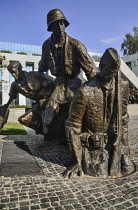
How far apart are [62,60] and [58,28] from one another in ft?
2.16

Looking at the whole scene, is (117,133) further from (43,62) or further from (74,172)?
(43,62)

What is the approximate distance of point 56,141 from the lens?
5.20 m

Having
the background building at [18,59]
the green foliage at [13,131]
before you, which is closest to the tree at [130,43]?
the background building at [18,59]

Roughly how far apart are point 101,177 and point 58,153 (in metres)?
1.53

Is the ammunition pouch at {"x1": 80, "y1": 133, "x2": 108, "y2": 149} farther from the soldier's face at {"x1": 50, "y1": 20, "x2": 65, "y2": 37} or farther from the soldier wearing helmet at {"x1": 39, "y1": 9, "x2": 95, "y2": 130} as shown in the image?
the soldier's face at {"x1": 50, "y1": 20, "x2": 65, "y2": 37}

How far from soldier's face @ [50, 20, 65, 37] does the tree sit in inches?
1496

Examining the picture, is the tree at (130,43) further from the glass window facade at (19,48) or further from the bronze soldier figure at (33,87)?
the bronze soldier figure at (33,87)

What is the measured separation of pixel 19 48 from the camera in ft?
104

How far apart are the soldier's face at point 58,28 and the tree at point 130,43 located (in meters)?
38.0

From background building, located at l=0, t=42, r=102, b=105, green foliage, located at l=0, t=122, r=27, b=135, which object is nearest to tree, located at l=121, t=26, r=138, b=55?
background building, located at l=0, t=42, r=102, b=105

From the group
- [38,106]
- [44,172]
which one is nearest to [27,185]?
[44,172]

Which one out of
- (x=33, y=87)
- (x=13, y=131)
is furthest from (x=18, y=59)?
(x=33, y=87)

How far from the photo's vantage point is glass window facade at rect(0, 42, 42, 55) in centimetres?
3080

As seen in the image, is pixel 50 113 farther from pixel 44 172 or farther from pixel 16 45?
pixel 16 45
